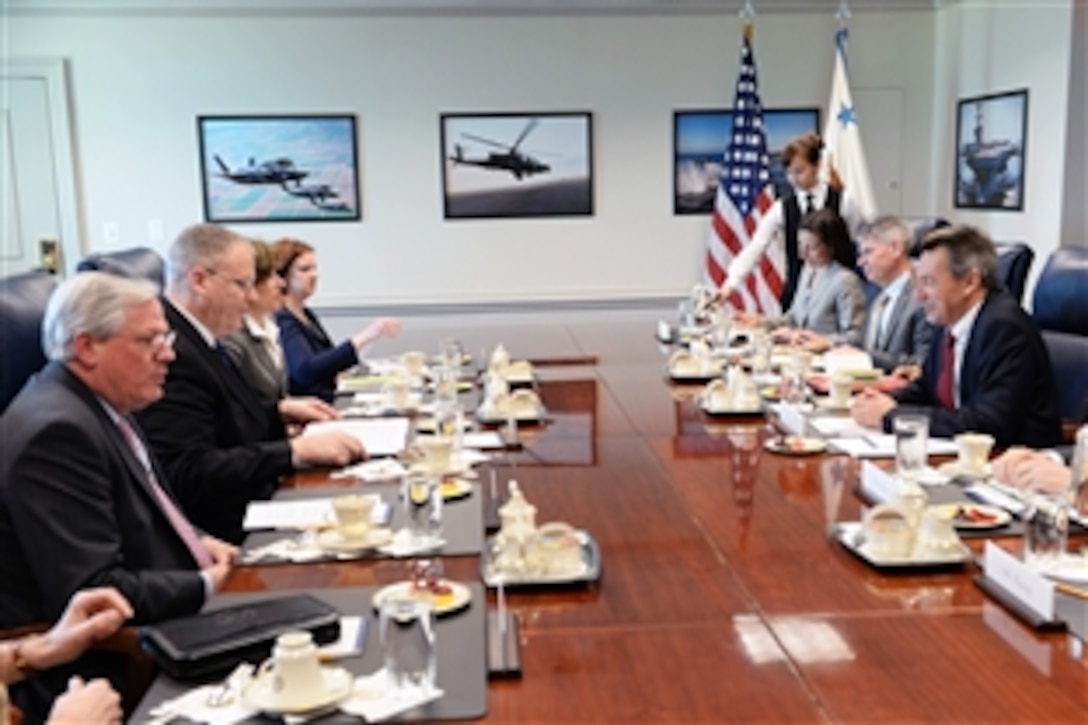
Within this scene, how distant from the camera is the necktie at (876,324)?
12.5 ft

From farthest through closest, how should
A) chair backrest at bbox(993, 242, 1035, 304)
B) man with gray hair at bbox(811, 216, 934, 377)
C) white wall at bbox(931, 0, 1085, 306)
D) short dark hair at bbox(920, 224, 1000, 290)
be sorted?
white wall at bbox(931, 0, 1085, 306)
man with gray hair at bbox(811, 216, 934, 377)
chair backrest at bbox(993, 242, 1035, 304)
short dark hair at bbox(920, 224, 1000, 290)

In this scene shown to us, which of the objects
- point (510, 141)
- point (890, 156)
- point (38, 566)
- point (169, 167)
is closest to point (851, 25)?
point (890, 156)

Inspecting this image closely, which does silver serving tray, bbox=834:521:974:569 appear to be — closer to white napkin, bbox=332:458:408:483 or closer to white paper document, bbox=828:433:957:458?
white paper document, bbox=828:433:957:458

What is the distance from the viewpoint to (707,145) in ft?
19.6

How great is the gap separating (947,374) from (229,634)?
2.16 metres

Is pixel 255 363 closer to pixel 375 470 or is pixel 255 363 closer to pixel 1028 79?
pixel 375 470

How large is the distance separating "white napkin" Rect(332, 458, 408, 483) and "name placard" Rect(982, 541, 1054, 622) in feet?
3.83

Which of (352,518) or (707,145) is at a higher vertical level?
(707,145)

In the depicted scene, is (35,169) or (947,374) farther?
(35,169)

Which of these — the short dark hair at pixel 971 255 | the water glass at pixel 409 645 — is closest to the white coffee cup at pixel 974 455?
the short dark hair at pixel 971 255

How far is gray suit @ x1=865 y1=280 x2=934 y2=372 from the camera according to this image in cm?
353

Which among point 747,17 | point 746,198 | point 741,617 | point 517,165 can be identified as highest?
point 747,17

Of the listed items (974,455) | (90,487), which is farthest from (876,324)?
(90,487)

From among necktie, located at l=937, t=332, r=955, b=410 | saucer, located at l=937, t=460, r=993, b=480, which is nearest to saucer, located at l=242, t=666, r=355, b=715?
saucer, located at l=937, t=460, r=993, b=480
